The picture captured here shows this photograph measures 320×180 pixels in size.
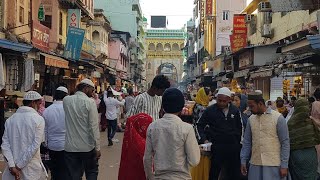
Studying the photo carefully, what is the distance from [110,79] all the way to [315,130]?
3915 centimetres

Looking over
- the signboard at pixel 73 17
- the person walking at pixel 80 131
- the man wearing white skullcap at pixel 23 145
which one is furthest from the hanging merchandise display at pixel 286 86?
the man wearing white skullcap at pixel 23 145

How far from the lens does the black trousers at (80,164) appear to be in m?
6.61

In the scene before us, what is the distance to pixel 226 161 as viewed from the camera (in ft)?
23.2

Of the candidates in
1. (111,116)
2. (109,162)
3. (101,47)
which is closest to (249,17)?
(101,47)

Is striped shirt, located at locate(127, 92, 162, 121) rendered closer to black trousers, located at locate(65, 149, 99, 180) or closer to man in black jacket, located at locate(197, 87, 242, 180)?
black trousers, located at locate(65, 149, 99, 180)

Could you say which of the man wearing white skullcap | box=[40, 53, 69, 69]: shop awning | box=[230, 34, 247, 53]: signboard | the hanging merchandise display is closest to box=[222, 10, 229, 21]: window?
box=[230, 34, 247, 53]: signboard

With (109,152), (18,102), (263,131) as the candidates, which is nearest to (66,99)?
(263,131)

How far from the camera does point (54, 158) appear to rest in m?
7.25

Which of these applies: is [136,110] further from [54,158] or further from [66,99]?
[54,158]

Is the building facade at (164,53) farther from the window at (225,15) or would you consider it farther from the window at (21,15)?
the window at (21,15)

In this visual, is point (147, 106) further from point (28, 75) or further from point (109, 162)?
point (28, 75)

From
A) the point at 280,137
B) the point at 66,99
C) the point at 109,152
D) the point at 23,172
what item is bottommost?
the point at 109,152

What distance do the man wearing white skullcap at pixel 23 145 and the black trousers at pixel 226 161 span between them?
8.22ft

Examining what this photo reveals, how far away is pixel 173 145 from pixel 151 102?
206 centimetres
